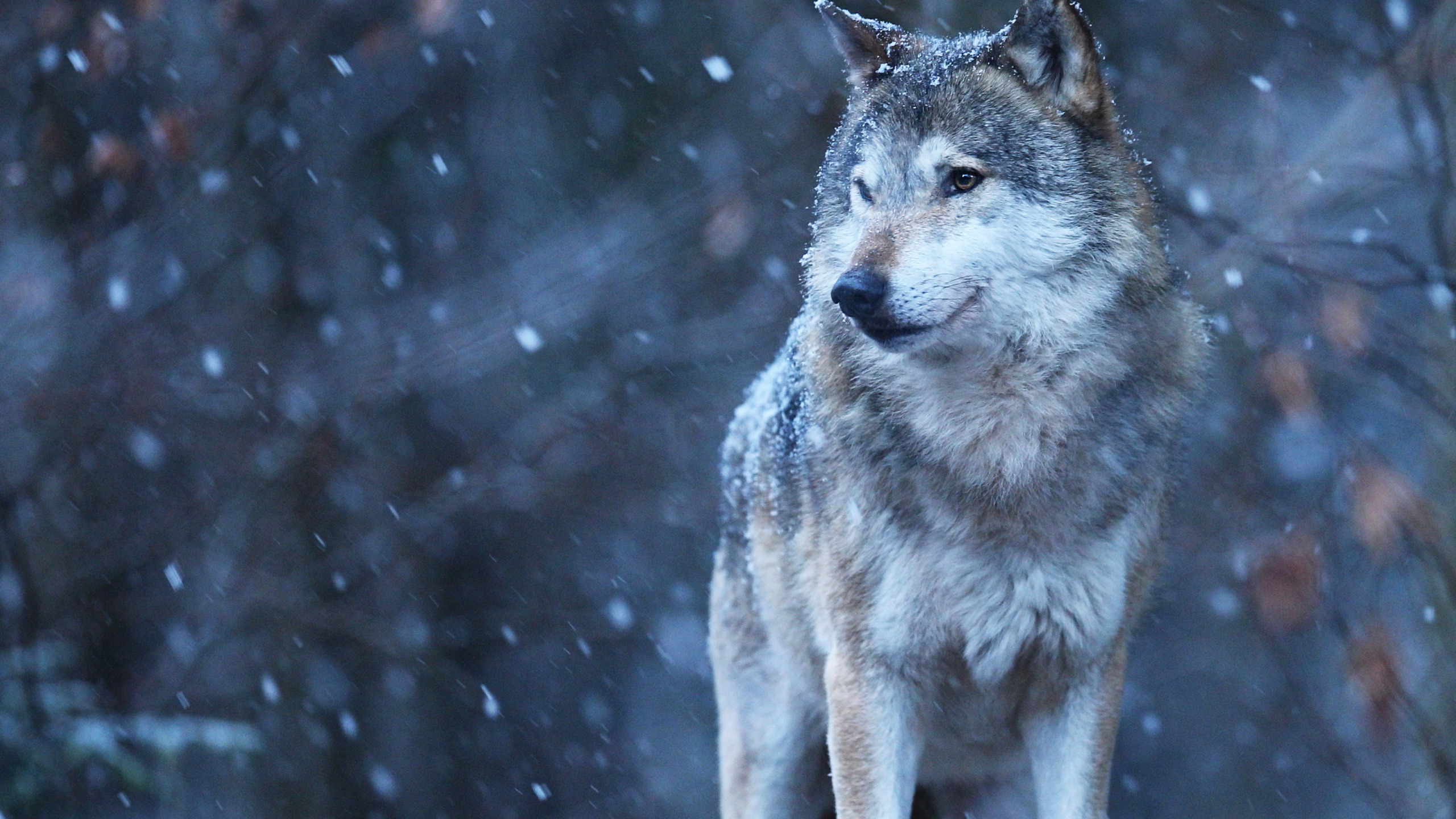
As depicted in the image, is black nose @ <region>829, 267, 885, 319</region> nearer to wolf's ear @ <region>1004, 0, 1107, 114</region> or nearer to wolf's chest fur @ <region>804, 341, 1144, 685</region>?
wolf's chest fur @ <region>804, 341, 1144, 685</region>

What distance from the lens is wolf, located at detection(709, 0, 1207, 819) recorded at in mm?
2510

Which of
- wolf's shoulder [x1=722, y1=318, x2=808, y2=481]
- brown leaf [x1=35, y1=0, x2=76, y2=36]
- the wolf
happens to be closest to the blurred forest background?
brown leaf [x1=35, y1=0, x2=76, y2=36]

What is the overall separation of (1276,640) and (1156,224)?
2.93 m

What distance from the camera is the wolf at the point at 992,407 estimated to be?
8.23 feet

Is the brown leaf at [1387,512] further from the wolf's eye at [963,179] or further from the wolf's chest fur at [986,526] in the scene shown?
the wolf's eye at [963,179]

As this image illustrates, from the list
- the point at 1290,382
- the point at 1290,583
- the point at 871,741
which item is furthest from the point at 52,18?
the point at 1290,583

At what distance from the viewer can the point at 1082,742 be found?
104 inches

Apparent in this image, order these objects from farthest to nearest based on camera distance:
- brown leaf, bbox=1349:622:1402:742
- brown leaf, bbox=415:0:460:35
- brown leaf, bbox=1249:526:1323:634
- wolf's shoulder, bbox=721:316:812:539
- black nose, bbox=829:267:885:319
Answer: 1. brown leaf, bbox=415:0:460:35
2. brown leaf, bbox=1249:526:1323:634
3. brown leaf, bbox=1349:622:1402:742
4. wolf's shoulder, bbox=721:316:812:539
5. black nose, bbox=829:267:885:319

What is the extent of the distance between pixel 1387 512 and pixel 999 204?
9.05 ft

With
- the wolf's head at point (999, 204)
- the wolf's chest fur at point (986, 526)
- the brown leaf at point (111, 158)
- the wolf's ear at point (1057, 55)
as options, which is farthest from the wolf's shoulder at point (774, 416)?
the brown leaf at point (111, 158)

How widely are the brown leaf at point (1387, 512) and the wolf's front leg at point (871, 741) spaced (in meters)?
2.57

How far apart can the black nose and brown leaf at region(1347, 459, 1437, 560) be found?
297 cm

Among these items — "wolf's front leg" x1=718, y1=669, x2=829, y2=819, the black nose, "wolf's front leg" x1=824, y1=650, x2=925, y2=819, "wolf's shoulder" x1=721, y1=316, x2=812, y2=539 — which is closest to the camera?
the black nose

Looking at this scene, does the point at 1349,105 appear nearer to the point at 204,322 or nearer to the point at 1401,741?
the point at 1401,741
